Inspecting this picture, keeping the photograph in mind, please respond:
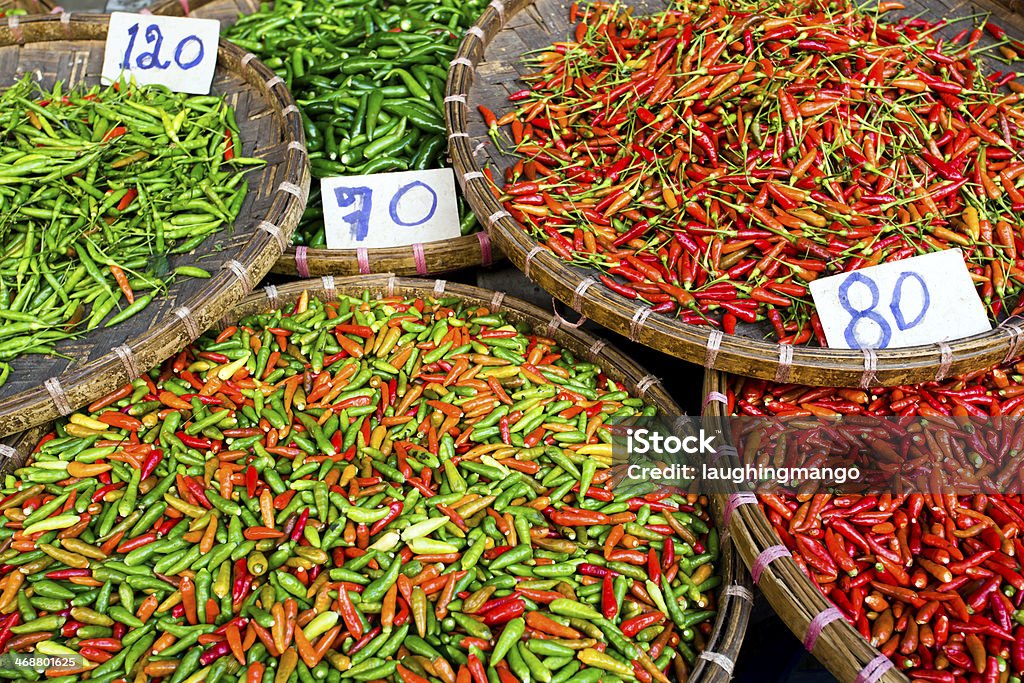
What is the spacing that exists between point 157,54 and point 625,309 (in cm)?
237

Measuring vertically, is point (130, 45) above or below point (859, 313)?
above

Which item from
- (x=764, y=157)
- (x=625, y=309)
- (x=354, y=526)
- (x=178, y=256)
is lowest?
(x=354, y=526)

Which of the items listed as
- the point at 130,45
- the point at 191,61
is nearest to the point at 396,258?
→ the point at 191,61

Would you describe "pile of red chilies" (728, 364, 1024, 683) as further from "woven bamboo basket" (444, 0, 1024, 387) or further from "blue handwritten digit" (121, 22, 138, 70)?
"blue handwritten digit" (121, 22, 138, 70)

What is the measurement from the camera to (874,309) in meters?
2.43

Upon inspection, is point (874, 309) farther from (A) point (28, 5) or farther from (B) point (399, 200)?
(A) point (28, 5)

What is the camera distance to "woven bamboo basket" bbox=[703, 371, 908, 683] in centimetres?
202

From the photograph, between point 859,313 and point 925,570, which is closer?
point 925,570

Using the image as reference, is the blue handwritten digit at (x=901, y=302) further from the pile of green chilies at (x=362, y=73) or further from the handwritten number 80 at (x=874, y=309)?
the pile of green chilies at (x=362, y=73)

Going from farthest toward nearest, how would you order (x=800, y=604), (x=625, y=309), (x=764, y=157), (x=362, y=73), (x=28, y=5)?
(x=28, y=5) → (x=362, y=73) → (x=764, y=157) → (x=625, y=309) → (x=800, y=604)

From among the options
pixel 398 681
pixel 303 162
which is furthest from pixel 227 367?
pixel 398 681

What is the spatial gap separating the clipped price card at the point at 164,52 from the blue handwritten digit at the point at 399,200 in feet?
3.30

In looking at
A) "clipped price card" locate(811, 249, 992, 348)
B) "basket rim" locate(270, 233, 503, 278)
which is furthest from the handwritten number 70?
"clipped price card" locate(811, 249, 992, 348)

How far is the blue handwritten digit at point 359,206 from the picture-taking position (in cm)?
318
